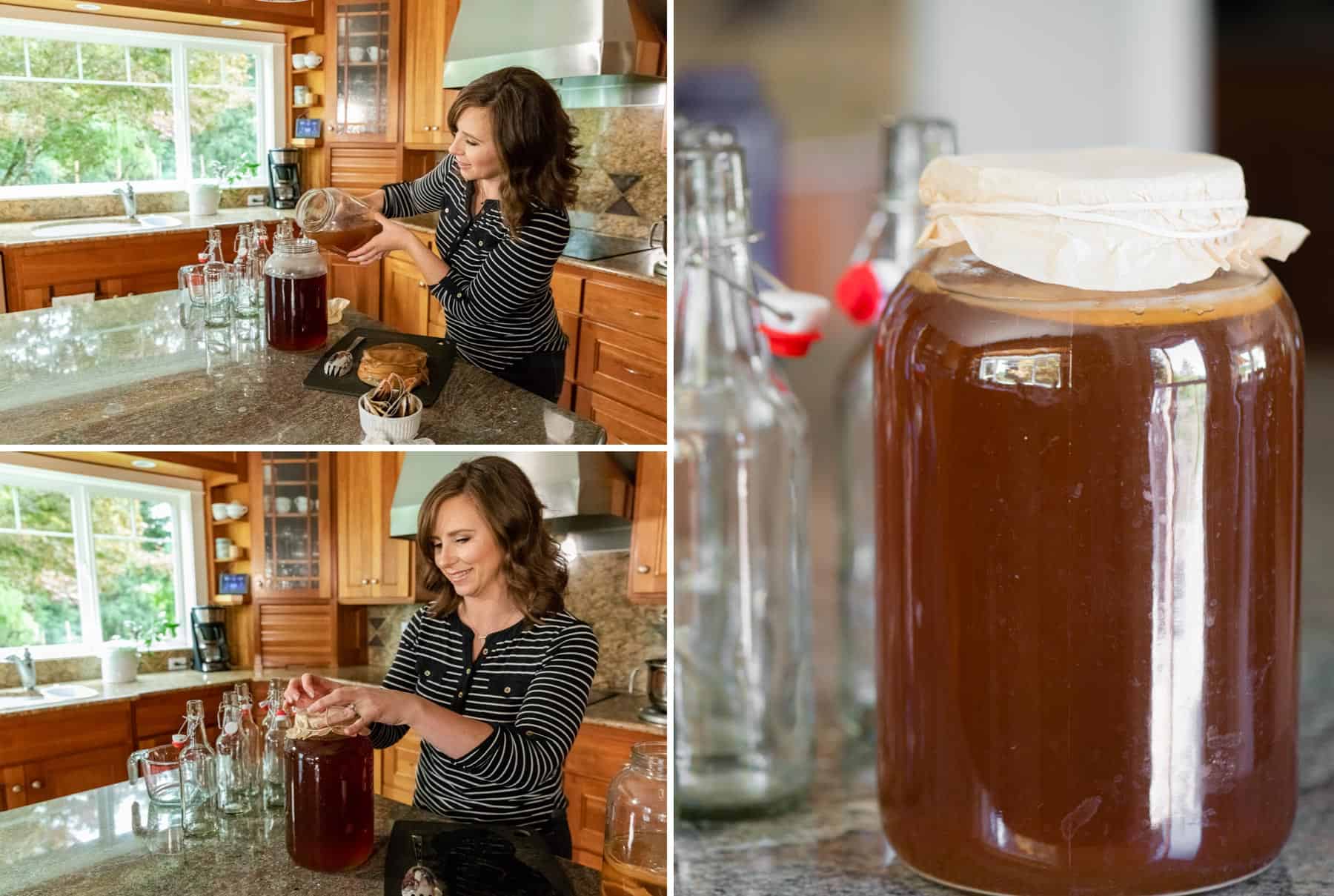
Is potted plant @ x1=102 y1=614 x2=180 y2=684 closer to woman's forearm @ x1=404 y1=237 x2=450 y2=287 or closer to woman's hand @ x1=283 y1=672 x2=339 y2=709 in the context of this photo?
woman's hand @ x1=283 y1=672 x2=339 y2=709

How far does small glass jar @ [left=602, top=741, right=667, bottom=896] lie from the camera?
0.68m

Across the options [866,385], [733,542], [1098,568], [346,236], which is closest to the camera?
[1098,568]

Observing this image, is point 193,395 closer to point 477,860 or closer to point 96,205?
point 96,205

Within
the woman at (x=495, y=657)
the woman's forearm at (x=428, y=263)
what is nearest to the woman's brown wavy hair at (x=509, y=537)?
the woman at (x=495, y=657)

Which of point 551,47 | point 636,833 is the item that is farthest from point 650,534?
point 551,47

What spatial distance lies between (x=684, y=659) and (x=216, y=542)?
29 cm

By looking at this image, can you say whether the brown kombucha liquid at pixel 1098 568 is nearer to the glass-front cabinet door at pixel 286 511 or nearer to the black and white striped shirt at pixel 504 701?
the black and white striped shirt at pixel 504 701

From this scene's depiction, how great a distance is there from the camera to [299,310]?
0.69 meters

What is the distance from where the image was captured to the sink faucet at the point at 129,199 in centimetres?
65

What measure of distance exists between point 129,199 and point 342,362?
133 mm

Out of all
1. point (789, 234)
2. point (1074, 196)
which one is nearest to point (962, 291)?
point (1074, 196)

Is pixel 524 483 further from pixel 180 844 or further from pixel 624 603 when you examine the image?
pixel 180 844

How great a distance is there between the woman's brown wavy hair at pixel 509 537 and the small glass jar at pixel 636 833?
96 millimetres

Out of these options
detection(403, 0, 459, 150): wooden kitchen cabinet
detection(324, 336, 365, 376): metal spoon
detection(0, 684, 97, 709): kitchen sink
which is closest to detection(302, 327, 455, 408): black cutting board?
detection(324, 336, 365, 376): metal spoon
